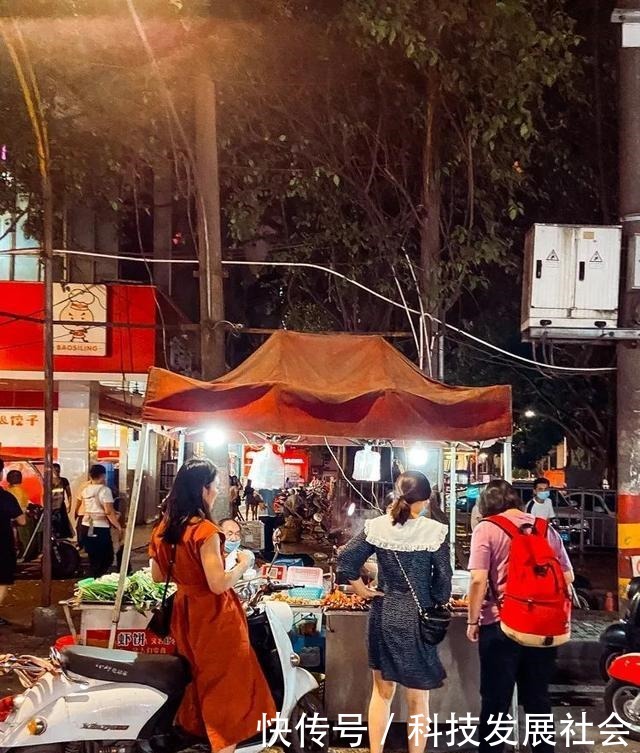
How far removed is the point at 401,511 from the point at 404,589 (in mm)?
493

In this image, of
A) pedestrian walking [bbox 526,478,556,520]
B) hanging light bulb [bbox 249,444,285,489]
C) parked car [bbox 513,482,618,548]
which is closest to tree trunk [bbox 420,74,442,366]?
hanging light bulb [bbox 249,444,285,489]

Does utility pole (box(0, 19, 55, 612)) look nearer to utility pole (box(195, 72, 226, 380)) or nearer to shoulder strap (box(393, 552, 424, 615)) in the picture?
utility pole (box(195, 72, 226, 380))

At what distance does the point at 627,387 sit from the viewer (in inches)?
288

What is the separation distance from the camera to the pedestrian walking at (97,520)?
10773 mm

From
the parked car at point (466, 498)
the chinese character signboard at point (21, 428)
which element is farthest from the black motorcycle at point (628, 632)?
the chinese character signboard at point (21, 428)

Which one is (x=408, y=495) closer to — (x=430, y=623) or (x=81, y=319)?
(x=430, y=623)

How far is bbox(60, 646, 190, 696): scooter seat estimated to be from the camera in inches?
170

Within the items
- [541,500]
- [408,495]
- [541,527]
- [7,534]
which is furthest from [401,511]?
[541,500]

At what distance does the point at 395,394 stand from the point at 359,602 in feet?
5.42

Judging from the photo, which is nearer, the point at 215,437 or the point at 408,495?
the point at 408,495

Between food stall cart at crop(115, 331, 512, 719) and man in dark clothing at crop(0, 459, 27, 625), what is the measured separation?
3691mm

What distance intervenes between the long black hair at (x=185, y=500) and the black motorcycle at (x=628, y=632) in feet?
12.6

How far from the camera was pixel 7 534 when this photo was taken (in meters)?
8.84

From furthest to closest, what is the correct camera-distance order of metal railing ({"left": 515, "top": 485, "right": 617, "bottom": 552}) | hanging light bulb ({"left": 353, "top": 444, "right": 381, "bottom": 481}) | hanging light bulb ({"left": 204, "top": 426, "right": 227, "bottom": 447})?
metal railing ({"left": 515, "top": 485, "right": 617, "bottom": 552}) → hanging light bulb ({"left": 353, "top": 444, "right": 381, "bottom": 481}) → hanging light bulb ({"left": 204, "top": 426, "right": 227, "bottom": 447})
